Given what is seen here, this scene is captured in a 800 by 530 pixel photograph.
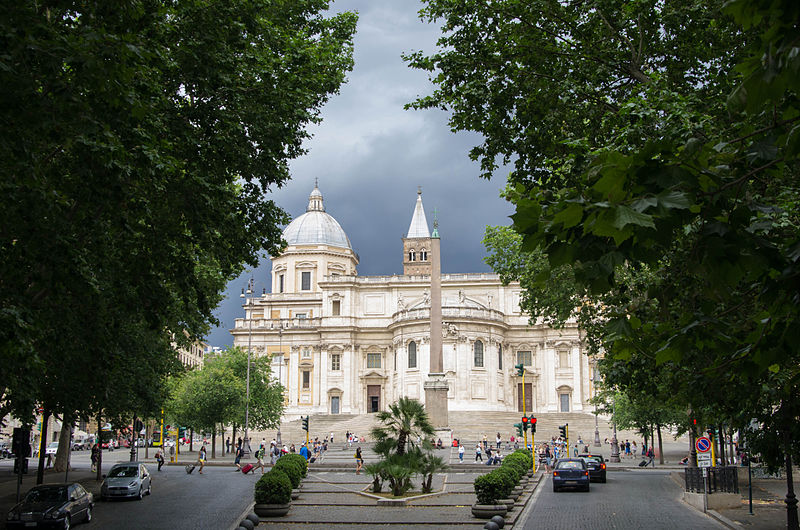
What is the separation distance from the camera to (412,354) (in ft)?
253

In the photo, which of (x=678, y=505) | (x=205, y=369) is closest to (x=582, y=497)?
(x=678, y=505)

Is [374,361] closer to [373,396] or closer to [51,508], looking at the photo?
[373,396]

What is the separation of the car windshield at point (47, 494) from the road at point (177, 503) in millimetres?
1100

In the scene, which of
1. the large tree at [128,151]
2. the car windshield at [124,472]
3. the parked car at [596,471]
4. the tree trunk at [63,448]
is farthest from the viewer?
the tree trunk at [63,448]

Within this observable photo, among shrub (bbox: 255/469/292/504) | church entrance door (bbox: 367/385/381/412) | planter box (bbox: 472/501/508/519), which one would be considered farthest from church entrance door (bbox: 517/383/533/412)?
shrub (bbox: 255/469/292/504)

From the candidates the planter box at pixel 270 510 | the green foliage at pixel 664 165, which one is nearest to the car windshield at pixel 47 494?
the planter box at pixel 270 510

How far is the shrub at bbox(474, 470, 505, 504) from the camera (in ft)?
70.0

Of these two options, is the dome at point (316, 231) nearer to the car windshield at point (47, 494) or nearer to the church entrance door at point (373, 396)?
the church entrance door at point (373, 396)

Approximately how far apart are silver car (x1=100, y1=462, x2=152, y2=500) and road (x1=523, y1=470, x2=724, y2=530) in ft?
44.2

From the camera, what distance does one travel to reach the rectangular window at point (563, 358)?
262 feet

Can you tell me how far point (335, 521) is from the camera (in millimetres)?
20266

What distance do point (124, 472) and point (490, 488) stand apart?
46.1 feet

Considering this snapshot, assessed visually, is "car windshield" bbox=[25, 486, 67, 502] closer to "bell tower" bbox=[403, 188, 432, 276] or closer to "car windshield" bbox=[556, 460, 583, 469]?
"car windshield" bbox=[556, 460, 583, 469]

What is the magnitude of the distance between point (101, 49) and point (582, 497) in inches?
871
